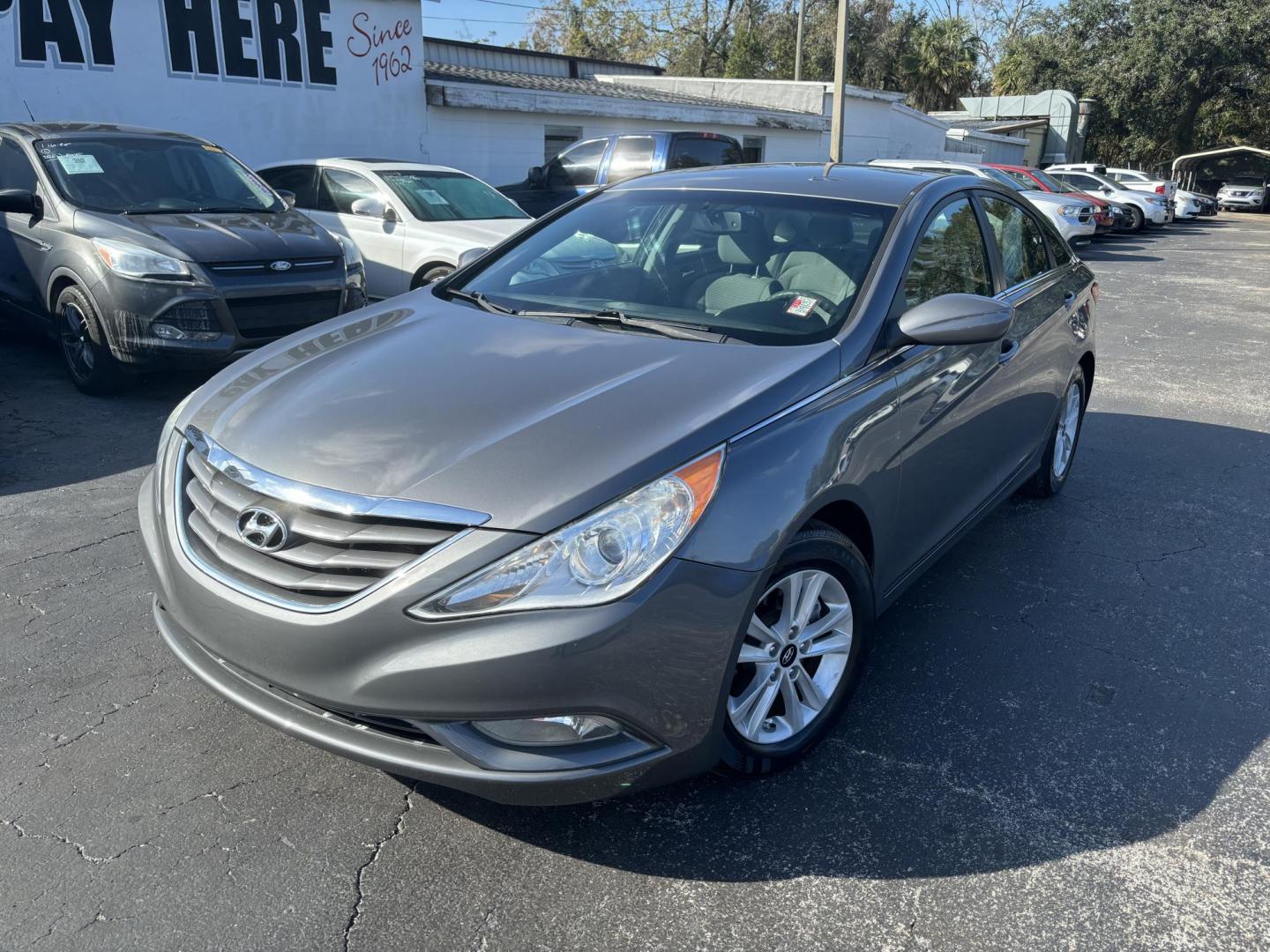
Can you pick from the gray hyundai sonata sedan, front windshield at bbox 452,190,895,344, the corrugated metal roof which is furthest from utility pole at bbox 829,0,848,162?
the gray hyundai sonata sedan

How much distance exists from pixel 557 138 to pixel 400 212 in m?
9.59

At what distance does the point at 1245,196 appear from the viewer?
38969 millimetres

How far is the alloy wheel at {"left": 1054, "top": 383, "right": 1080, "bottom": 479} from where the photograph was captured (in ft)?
16.6

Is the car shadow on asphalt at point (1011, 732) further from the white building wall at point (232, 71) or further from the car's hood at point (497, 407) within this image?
the white building wall at point (232, 71)

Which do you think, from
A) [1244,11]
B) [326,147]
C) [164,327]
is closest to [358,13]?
[326,147]

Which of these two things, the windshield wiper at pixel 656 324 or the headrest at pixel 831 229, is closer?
the windshield wiper at pixel 656 324

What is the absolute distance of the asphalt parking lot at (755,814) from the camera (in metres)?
2.34

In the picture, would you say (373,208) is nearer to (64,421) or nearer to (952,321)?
(64,421)

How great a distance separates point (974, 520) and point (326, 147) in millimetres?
12644

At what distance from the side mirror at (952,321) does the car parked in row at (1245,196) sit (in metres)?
43.4

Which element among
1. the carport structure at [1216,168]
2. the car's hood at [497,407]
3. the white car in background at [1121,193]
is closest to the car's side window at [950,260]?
the car's hood at [497,407]

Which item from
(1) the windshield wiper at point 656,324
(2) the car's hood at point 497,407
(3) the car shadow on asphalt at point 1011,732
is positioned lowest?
(3) the car shadow on asphalt at point 1011,732

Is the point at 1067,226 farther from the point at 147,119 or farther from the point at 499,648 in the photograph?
the point at 499,648

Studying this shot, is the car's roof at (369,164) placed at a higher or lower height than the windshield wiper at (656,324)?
higher
